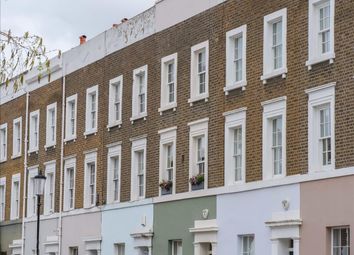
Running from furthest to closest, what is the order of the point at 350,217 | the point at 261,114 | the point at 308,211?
the point at 261,114, the point at 308,211, the point at 350,217

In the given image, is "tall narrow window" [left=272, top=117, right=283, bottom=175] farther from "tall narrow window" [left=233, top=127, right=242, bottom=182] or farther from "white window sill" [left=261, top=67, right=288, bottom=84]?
"tall narrow window" [left=233, top=127, right=242, bottom=182]

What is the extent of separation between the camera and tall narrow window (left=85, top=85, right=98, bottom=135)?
4238 cm

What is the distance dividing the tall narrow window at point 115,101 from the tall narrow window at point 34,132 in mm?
8723

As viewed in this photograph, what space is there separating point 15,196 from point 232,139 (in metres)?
21.3

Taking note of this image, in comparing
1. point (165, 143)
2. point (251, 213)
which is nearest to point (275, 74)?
point (251, 213)

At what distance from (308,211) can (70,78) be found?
20.3 meters

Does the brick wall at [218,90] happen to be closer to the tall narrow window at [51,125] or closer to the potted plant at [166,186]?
the potted plant at [166,186]

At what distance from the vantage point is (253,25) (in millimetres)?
31016

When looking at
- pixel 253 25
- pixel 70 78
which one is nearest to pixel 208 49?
pixel 253 25

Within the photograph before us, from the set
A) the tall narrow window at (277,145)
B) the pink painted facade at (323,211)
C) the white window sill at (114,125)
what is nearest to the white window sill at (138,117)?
the white window sill at (114,125)

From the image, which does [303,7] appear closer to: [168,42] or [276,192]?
[276,192]

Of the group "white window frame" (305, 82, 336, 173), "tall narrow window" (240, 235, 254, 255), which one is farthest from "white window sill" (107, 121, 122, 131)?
"white window frame" (305, 82, 336, 173)

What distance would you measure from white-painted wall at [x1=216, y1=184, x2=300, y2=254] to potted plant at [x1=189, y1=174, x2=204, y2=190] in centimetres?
130

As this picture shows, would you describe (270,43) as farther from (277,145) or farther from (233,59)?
(277,145)
